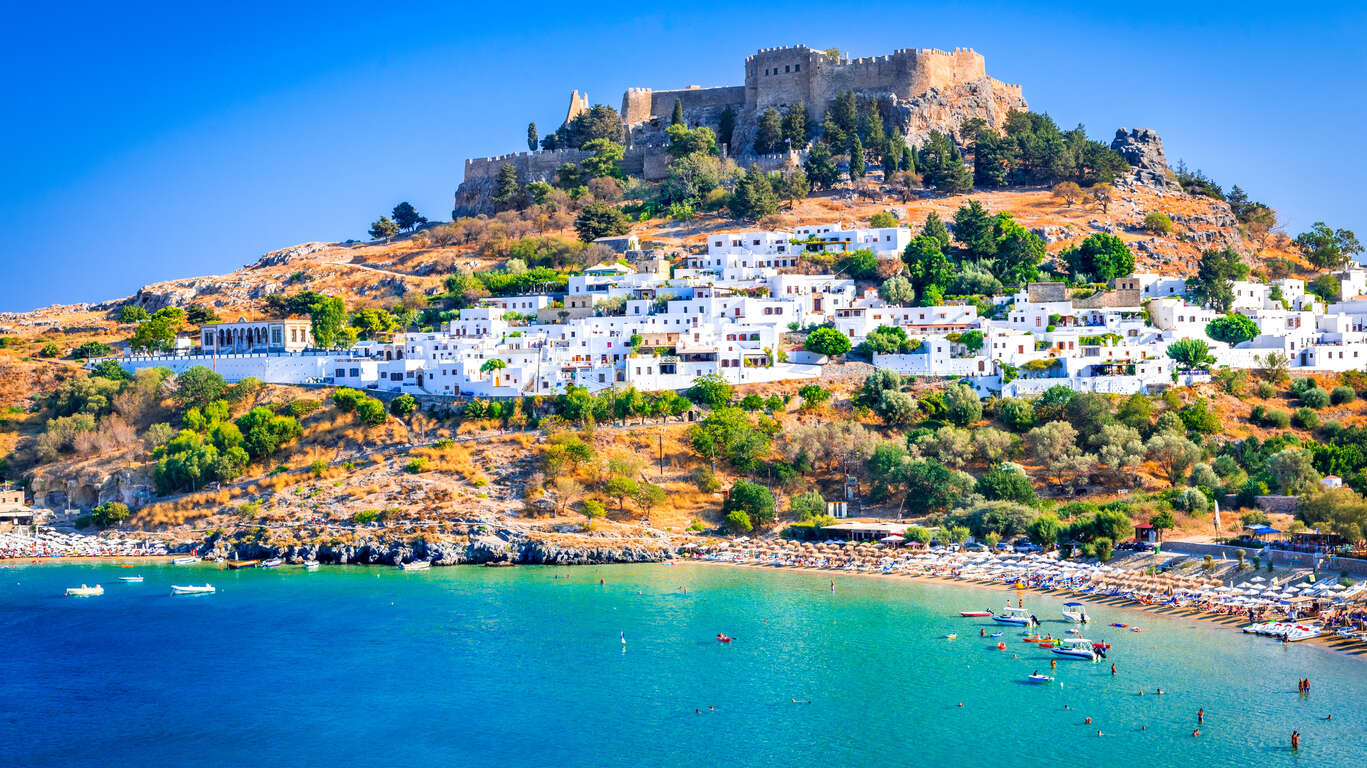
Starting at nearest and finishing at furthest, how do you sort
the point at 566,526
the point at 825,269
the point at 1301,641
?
the point at 1301,641 < the point at 566,526 < the point at 825,269

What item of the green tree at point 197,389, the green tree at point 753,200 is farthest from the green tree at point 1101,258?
the green tree at point 197,389

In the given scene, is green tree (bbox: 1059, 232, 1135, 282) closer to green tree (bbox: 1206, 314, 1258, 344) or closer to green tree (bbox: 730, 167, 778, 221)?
green tree (bbox: 1206, 314, 1258, 344)

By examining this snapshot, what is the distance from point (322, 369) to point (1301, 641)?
43.4 meters

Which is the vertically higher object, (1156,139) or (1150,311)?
(1156,139)

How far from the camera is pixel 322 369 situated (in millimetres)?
62500

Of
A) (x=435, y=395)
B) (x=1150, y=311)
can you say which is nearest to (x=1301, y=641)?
(x=1150, y=311)

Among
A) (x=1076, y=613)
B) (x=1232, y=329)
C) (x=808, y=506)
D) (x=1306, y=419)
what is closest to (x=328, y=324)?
(x=808, y=506)

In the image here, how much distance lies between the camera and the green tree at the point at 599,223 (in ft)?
251

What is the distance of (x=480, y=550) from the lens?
162 ft

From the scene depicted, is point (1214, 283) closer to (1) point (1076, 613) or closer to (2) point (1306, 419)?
(2) point (1306, 419)

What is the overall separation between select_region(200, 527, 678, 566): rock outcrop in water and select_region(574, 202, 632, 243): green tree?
30.2 meters

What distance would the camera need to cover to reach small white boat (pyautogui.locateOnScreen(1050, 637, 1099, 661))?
113 feet

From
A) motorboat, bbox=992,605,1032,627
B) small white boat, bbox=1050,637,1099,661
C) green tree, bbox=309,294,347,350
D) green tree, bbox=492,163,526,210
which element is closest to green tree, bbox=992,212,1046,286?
green tree, bbox=492,163,526,210

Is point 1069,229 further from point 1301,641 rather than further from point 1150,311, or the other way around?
point 1301,641
